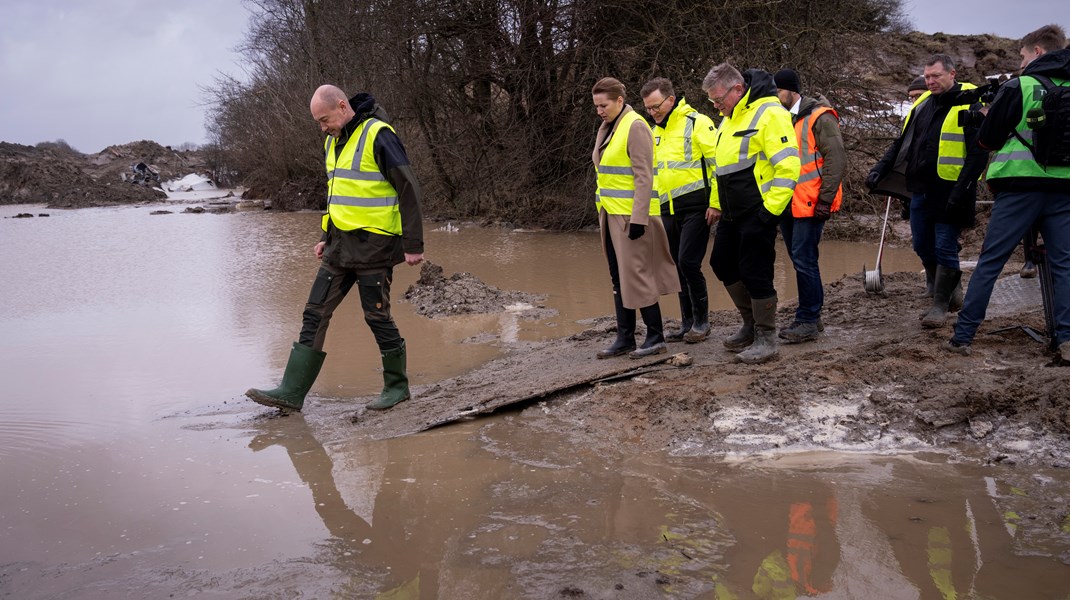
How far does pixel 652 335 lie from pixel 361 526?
274cm

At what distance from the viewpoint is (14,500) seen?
4281 mm

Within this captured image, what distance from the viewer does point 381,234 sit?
5562mm

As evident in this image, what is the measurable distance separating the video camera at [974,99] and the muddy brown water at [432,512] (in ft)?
8.54

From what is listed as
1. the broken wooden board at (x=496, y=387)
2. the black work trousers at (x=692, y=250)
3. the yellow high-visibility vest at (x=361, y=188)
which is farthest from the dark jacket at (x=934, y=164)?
the yellow high-visibility vest at (x=361, y=188)

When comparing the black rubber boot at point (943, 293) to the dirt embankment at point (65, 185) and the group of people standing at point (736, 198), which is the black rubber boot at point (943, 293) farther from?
the dirt embankment at point (65, 185)

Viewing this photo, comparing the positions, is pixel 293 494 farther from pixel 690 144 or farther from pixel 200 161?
pixel 200 161

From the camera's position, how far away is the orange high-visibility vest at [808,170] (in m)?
5.91

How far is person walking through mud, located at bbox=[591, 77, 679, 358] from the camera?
5609 millimetres

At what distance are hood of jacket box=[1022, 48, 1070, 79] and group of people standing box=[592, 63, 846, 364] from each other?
51.1 inches

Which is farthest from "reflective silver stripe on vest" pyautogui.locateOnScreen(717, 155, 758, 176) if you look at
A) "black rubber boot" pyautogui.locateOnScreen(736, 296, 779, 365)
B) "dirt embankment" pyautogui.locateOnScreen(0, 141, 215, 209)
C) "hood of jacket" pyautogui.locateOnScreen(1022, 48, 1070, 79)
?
"dirt embankment" pyautogui.locateOnScreen(0, 141, 215, 209)

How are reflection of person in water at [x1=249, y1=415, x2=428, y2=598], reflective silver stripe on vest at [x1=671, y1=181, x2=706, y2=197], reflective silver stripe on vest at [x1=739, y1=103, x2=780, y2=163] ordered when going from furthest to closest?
reflective silver stripe on vest at [x1=671, y1=181, x2=706, y2=197] < reflective silver stripe on vest at [x1=739, y1=103, x2=780, y2=163] < reflection of person in water at [x1=249, y1=415, x2=428, y2=598]

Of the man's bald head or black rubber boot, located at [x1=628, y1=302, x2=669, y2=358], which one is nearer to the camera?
the man's bald head

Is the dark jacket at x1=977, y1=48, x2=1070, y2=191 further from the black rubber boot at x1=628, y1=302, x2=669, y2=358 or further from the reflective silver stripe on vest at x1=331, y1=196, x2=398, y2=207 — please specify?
the reflective silver stripe on vest at x1=331, y1=196, x2=398, y2=207

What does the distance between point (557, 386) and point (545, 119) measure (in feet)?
38.5
